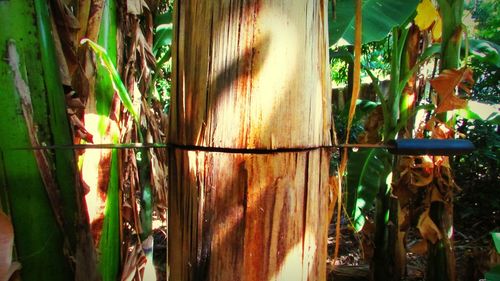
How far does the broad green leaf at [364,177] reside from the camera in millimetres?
2354

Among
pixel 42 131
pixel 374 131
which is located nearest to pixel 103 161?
pixel 42 131

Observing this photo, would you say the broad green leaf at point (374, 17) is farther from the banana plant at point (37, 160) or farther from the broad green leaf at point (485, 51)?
the banana plant at point (37, 160)

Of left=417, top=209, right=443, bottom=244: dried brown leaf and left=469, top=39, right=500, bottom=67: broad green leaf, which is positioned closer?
left=417, top=209, right=443, bottom=244: dried brown leaf

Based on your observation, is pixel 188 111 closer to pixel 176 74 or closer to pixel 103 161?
pixel 176 74

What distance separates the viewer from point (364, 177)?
2.42 m

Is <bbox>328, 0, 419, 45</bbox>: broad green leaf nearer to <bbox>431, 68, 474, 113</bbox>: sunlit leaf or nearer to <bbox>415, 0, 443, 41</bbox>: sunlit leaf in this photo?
<bbox>415, 0, 443, 41</bbox>: sunlit leaf

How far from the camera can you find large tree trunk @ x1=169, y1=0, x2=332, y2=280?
0.37m

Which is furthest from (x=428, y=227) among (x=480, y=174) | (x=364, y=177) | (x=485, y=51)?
(x=480, y=174)

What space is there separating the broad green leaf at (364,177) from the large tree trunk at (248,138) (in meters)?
2.03

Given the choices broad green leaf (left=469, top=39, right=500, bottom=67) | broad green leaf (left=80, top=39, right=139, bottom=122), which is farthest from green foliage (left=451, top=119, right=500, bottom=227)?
broad green leaf (left=80, top=39, right=139, bottom=122)

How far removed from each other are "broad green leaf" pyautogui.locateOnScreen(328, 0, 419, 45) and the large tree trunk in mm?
1721

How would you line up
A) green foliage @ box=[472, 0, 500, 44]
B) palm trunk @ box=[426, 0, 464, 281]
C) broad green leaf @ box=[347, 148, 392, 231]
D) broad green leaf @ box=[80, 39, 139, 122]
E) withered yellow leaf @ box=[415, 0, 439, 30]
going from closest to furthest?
1. broad green leaf @ box=[80, 39, 139, 122]
2. palm trunk @ box=[426, 0, 464, 281]
3. withered yellow leaf @ box=[415, 0, 439, 30]
4. broad green leaf @ box=[347, 148, 392, 231]
5. green foliage @ box=[472, 0, 500, 44]

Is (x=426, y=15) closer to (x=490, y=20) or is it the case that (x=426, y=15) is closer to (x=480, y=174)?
(x=480, y=174)

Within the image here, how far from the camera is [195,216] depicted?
0.39 meters
